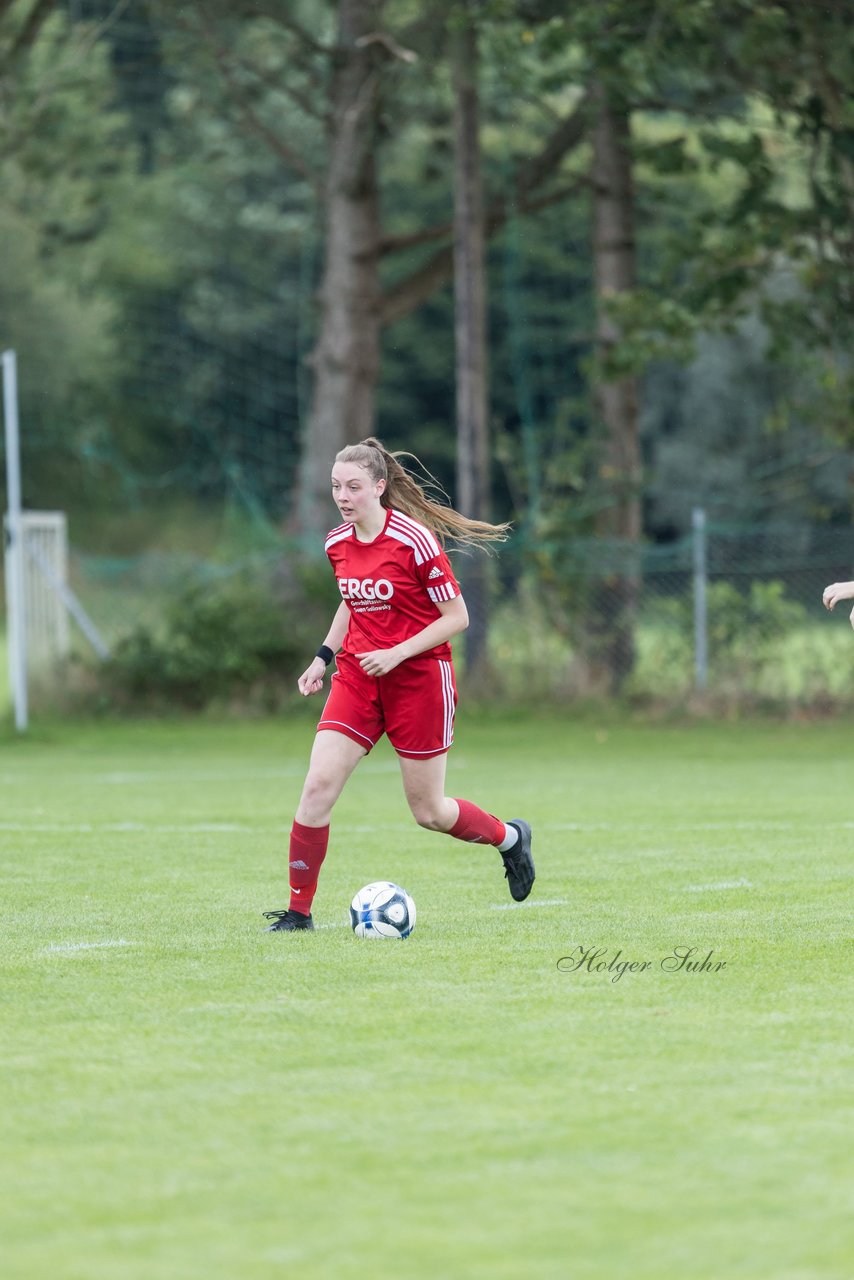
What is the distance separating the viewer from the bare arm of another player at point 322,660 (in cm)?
772

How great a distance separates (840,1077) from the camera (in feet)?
16.4

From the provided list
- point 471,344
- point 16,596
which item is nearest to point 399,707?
point 16,596

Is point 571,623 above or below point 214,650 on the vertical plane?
above

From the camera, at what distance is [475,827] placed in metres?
7.97

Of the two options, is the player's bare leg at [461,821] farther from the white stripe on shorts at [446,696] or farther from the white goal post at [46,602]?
the white goal post at [46,602]

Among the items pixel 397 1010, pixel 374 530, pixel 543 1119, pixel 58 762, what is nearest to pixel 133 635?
pixel 58 762

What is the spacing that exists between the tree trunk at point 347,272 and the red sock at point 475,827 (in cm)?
1384

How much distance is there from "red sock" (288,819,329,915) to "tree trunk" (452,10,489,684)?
13.3 m

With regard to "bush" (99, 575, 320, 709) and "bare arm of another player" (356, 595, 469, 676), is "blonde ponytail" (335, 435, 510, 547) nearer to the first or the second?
"bare arm of another player" (356, 595, 469, 676)

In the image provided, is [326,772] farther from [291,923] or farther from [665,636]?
[665,636]

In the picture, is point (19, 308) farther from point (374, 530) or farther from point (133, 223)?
point (374, 530)

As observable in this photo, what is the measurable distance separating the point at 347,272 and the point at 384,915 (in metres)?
16.4

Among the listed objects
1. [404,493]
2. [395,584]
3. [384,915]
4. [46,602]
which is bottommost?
[384,915]

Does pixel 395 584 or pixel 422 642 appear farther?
pixel 395 584
